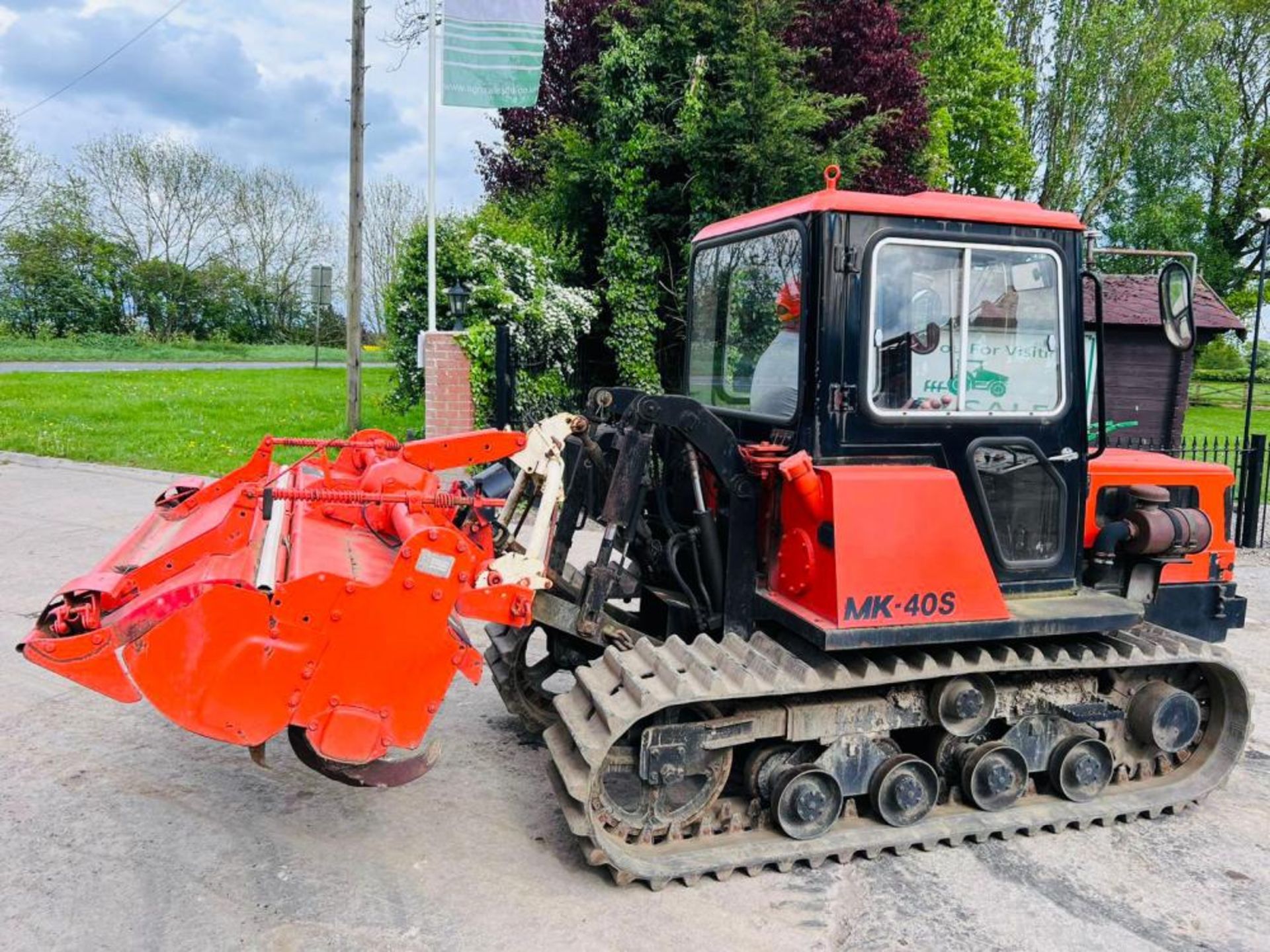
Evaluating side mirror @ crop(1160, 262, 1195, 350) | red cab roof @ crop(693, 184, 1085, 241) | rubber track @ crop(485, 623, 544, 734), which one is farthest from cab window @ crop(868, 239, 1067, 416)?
rubber track @ crop(485, 623, 544, 734)

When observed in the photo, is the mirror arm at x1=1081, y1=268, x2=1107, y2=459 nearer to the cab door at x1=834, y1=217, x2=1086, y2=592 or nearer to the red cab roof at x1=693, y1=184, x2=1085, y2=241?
the cab door at x1=834, y1=217, x2=1086, y2=592

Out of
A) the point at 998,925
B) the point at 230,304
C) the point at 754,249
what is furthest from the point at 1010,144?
the point at 230,304

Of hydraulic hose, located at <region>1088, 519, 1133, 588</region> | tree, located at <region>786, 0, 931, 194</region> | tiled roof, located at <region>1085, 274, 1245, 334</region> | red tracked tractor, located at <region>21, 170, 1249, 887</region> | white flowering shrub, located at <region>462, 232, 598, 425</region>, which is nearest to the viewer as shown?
red tracked tractor, located at <region>21, 170, 1249, 887</region>

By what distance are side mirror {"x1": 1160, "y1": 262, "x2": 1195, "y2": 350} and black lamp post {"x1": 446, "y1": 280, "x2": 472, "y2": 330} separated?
868 centimetres

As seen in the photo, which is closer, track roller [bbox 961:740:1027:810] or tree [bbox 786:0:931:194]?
track roller [bbox 961:740:1027:810]

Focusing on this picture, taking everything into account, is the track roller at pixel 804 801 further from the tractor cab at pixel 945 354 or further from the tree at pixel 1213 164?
the tree at pixel 1213 164

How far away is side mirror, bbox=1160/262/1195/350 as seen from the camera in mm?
3916

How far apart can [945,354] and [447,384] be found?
8.44 metres

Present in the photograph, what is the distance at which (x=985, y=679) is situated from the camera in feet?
12.8

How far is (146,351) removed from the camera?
113ft

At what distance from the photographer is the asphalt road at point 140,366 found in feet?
88.3

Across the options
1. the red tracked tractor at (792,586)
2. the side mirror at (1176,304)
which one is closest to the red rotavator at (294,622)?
the red tracked tractor at (792,586)

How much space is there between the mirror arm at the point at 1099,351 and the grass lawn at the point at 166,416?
11241mm

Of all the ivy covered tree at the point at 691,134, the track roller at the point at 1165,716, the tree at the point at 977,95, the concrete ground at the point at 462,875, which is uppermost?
the tree at the point at 977,95
